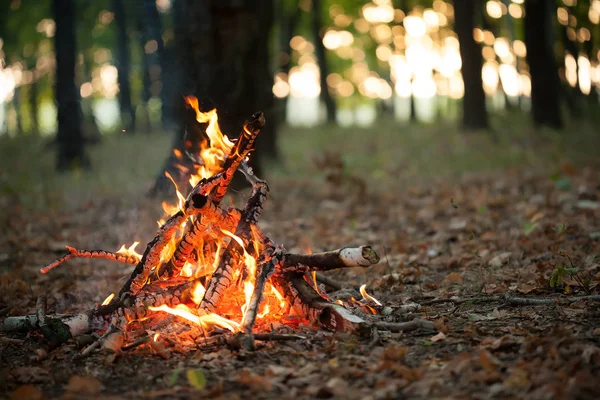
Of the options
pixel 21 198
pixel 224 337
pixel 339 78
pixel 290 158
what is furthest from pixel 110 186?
pixel 339 78

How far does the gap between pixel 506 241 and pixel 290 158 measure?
353 inches

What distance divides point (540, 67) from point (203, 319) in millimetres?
14037

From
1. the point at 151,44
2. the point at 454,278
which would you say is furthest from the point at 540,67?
the point at 151,44

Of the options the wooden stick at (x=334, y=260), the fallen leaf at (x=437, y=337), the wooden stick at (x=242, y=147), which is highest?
the wooden stick at (x=242, y=147)

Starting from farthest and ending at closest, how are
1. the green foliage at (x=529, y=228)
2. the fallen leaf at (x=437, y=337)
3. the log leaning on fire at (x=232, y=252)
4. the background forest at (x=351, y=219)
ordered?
the green foliage at (x=529, y=228)
the log leaning on fire at (x=232, y=252)
the fallen leaf at (x=437, y=337)
the background forest at (x=351, y=219)

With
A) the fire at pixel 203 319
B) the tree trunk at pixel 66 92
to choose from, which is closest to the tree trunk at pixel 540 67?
the tree trunk at pixel 66 92

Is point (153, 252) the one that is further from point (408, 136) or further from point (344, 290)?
point (408, 136)

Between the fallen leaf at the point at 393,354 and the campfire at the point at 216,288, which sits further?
the campfire at the point at 216,288

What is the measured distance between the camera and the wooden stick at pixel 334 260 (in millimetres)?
3787

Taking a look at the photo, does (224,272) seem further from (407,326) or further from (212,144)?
(407,326)

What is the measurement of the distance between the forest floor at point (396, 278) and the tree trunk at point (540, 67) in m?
3.54

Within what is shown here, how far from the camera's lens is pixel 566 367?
299 centimetres

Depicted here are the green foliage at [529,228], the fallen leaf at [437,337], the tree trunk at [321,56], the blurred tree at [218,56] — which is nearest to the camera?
the fallen leaf at [437,337]

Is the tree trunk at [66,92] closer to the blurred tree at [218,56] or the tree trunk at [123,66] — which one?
the blurred tree at [218,56]
